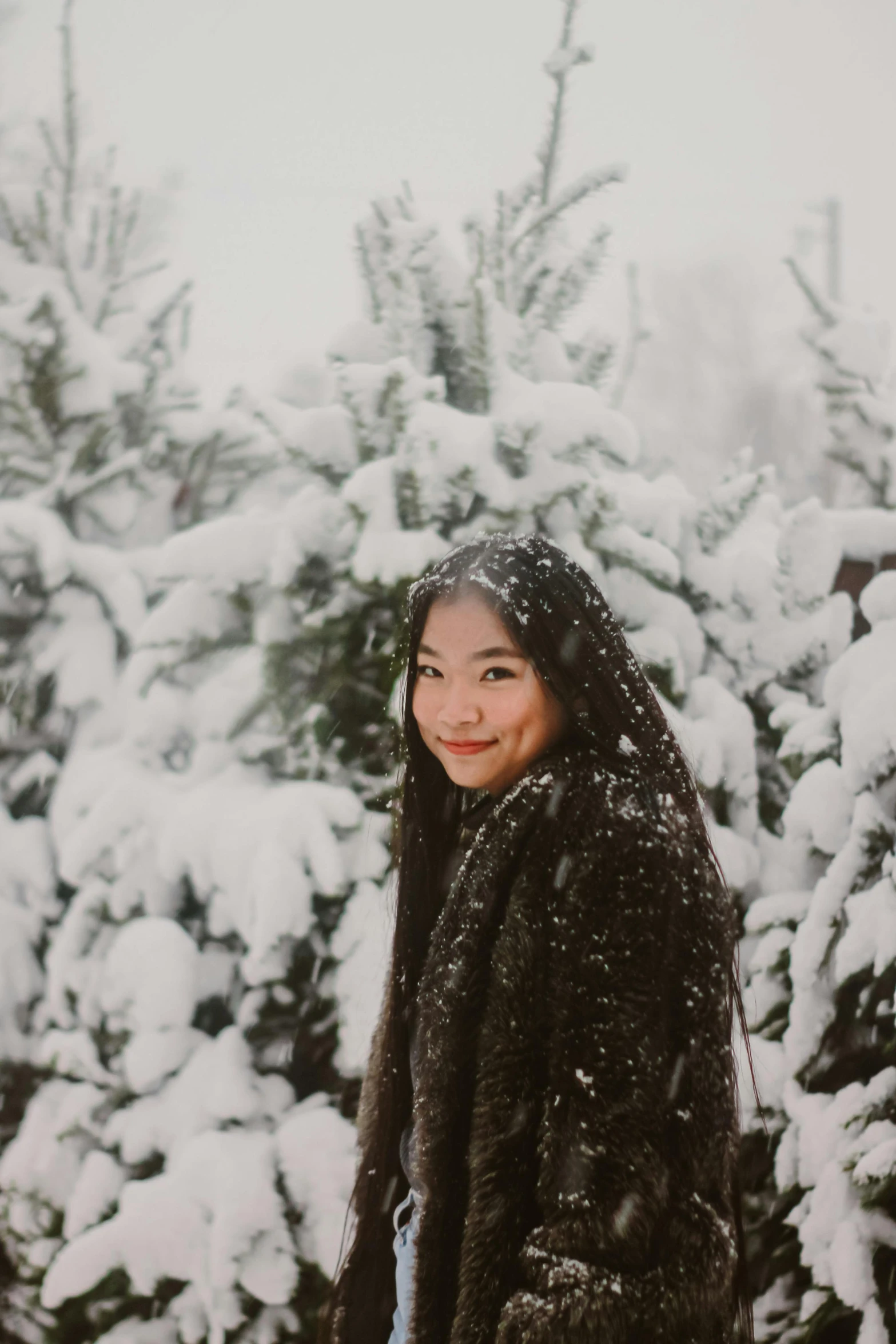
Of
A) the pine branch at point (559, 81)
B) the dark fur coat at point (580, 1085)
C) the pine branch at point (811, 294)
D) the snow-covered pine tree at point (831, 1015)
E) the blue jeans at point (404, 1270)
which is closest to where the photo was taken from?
the dark fur coat at point (580, 1085)

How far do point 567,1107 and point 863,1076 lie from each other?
4.44ft

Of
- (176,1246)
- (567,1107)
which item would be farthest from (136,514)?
(567,1107)

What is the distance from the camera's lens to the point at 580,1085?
1037 mm

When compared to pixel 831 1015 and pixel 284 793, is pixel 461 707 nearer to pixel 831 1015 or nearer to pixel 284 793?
pixel 284 793

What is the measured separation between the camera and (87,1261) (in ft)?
6.55

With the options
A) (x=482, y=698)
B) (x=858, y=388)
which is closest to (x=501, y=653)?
(x=482, y=698)

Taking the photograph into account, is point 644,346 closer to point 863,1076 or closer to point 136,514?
point 136,514

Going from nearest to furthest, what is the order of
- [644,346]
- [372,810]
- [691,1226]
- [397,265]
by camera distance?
[691,1226], [372,810], [397,265], [644,346]

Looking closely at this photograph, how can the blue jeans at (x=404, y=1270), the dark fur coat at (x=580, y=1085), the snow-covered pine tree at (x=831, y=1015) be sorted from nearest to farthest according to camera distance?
the dark fur coat at (x=580, y=1085), the blue jeans at (x=404, y=1270), the snow-covered pine tree at (x=831, y=1015)

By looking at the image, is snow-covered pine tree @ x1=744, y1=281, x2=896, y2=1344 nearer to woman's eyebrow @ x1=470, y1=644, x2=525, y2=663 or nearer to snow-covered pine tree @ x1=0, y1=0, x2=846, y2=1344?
snow-covered pine tree @ x1=0, y1=0, x2=846, y2=1344

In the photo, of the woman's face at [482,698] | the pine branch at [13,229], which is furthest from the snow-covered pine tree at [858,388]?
the pine branch at [13,229]

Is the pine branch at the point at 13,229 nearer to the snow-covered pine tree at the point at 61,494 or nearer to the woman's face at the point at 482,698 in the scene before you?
the snow-covered pine tree at the point at 61,494

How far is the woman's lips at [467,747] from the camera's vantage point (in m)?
1.32

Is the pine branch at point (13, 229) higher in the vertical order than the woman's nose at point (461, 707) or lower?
higher
